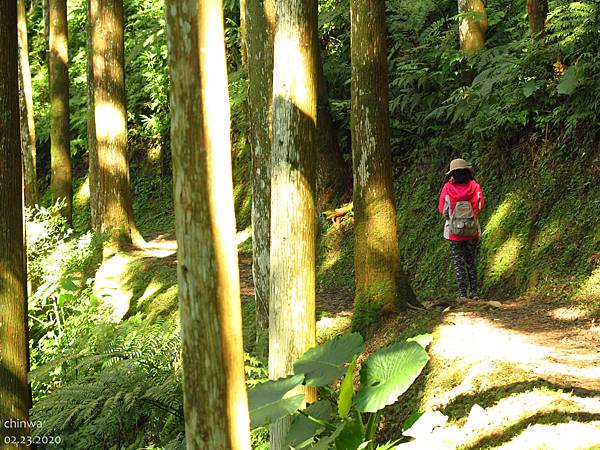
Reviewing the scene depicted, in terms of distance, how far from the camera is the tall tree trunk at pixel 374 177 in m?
9.02

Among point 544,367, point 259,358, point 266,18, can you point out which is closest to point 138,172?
point 266,18

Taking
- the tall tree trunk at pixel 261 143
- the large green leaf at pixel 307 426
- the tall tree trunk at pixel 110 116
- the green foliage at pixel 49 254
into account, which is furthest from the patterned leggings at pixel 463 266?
the tall tree trunk at pixel 110 116

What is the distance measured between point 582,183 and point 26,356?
7.13 m

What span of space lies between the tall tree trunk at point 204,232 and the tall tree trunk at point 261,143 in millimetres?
5814

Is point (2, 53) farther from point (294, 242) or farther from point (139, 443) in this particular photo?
point (139, 443)

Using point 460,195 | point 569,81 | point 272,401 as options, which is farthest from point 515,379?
point 569,81

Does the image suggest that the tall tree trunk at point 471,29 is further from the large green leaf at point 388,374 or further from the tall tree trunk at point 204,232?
the tall tree trunk at point 204,232

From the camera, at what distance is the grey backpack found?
9.99 m

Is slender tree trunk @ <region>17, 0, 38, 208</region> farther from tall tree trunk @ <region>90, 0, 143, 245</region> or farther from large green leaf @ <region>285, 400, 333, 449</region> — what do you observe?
large green leaf @ <region>285, 400, 333, 449</region>

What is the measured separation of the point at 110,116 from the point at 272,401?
1258cm

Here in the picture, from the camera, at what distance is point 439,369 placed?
723 cm

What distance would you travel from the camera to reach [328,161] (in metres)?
15.2

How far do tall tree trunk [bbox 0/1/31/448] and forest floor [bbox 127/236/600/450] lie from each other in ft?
10.5

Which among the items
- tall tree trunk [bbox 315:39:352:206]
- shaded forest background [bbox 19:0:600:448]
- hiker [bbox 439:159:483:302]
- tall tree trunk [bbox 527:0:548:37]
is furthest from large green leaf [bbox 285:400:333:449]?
tall tree trunk [bbox 315:39:352:206]
